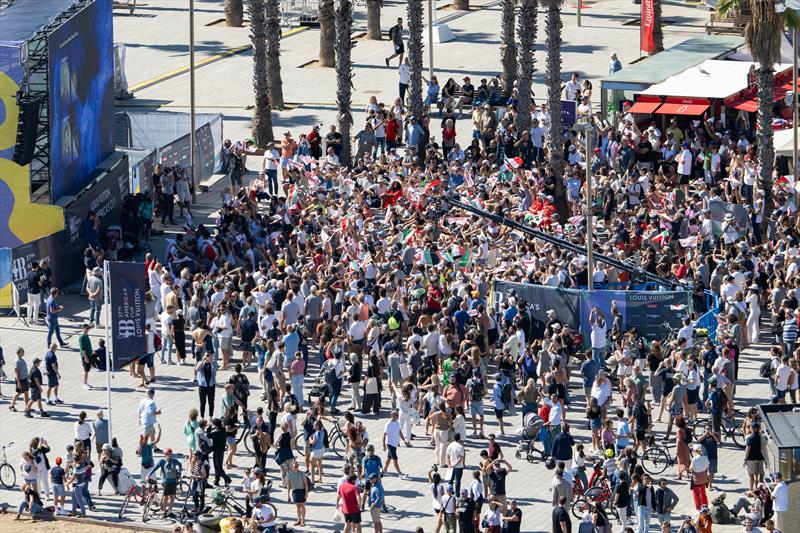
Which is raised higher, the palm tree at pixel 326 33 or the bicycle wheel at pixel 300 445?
the palm tree at pixel 326 33

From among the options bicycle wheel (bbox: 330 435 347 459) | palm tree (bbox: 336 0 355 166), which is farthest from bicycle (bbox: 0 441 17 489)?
palm tree (bbox: 336 0 355 166)

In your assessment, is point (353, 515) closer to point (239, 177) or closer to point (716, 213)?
point (716, 213)

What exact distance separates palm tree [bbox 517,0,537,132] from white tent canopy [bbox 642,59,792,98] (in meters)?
3.37

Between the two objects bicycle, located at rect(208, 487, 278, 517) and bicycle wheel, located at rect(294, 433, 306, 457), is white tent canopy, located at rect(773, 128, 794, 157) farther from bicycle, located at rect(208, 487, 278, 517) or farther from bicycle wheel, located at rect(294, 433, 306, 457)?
bicycle, located at rect(208, 487, 278, 517)

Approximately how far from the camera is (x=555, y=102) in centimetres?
5016

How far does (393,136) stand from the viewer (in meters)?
55.8

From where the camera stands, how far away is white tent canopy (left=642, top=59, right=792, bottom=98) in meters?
53.7

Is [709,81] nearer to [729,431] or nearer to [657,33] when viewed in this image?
[657,33]

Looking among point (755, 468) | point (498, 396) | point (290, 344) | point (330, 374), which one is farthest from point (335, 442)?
point (755, 468)

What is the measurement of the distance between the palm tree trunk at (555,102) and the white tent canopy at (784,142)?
19.1 ft

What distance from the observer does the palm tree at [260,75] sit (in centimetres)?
5688

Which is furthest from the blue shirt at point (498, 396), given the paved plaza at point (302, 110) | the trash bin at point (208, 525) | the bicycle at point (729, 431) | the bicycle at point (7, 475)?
the bicycle at point (7, 475)

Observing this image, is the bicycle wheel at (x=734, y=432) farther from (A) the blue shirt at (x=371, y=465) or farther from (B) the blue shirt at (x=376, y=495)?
(B) the blue shirt at (x=376, y=495)

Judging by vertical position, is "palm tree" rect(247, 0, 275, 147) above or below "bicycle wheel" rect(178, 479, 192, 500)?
above
